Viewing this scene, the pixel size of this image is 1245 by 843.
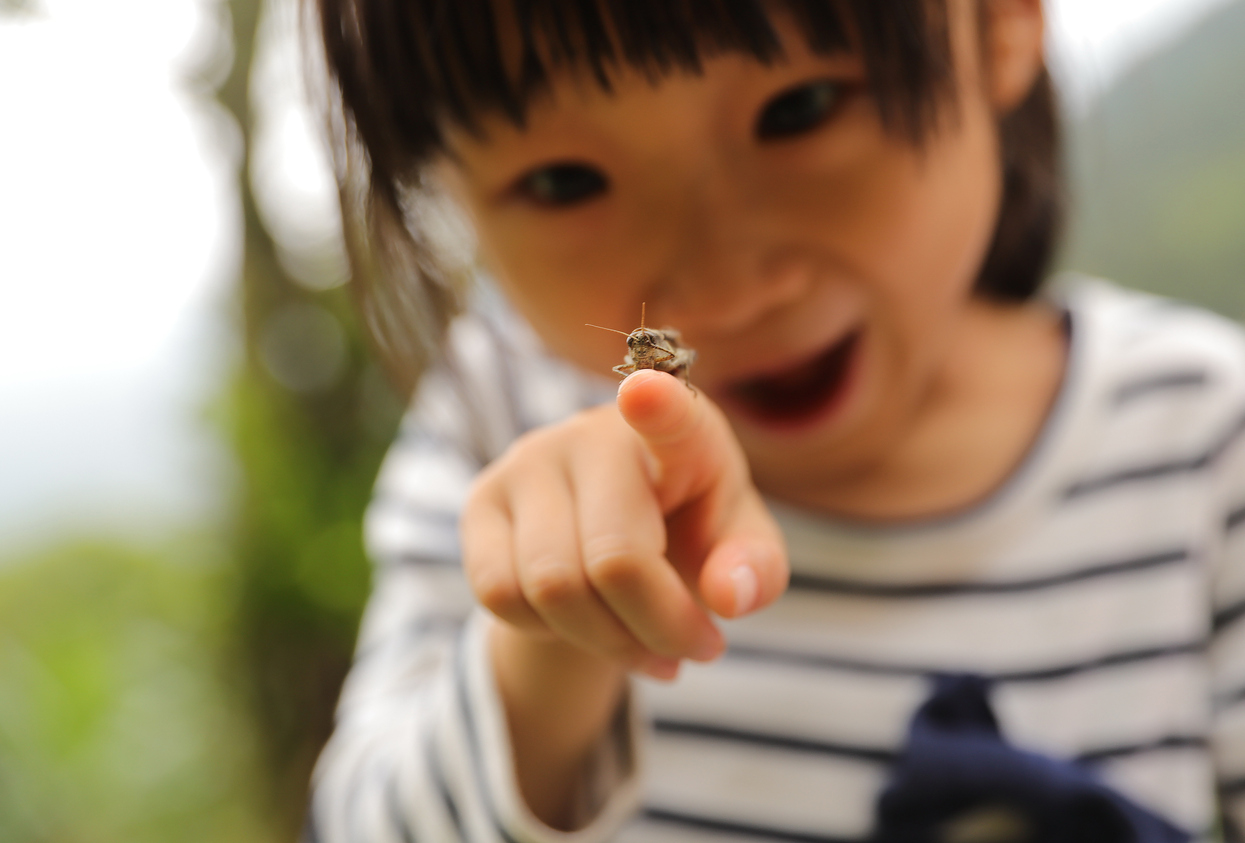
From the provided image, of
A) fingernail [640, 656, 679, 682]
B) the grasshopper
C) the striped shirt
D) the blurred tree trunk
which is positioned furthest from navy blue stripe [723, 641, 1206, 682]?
the blurred tree trunk

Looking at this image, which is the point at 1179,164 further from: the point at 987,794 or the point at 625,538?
the point at 625,538

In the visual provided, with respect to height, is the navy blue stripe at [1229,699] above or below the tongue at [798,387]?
below

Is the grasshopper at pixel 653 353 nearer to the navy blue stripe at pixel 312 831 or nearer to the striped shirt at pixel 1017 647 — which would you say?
the striped shirt at pixel 1017 647

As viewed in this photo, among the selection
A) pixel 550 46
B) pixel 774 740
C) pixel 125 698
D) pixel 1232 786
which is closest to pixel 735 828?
pixel 774 740

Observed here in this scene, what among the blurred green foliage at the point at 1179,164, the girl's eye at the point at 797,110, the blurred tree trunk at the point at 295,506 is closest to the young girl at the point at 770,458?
the girl's eye at the point at 797,110

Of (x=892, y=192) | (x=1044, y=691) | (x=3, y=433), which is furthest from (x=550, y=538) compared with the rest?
(x=3, y=433)

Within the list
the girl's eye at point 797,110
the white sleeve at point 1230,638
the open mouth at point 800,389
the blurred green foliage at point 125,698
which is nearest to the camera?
the girl's eye at point 797,110

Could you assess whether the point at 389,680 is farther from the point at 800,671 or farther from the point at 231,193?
the point at 231,193
